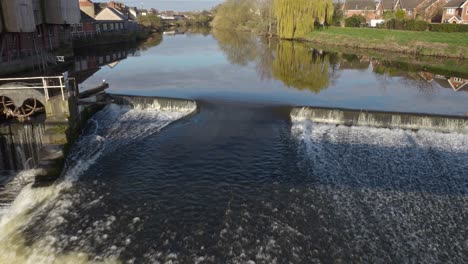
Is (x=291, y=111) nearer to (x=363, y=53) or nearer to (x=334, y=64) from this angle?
(x=334, y=64)

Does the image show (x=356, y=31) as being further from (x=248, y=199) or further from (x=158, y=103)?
(x=248, y=199)

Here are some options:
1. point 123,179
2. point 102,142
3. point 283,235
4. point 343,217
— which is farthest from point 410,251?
point 102,142

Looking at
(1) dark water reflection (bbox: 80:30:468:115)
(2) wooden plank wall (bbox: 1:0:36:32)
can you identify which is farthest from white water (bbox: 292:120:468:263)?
(2) wooden plank wall (bbox: 1:0:36:32)

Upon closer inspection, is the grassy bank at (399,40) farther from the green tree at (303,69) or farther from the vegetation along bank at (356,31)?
the green tree at (303,69)

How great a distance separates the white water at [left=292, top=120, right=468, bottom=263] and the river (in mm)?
42

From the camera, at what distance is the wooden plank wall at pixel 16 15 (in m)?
21.3

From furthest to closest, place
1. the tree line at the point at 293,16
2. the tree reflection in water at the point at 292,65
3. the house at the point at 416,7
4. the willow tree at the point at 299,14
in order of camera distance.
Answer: the house at the point at 416,7, the tree line at the point at 293,16, the willow tree at the point at 299,14, the tree reflection in water at the point at 292,65

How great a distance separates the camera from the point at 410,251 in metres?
8.63

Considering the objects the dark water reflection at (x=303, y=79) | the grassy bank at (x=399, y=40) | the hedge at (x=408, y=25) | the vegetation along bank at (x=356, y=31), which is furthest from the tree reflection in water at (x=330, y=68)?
the hedge at (x=408, y=25)

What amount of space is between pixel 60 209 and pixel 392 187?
31.6ft

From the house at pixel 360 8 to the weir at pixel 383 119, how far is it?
263 ft

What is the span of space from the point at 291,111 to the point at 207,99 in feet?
15.8

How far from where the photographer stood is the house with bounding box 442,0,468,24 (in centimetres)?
6012

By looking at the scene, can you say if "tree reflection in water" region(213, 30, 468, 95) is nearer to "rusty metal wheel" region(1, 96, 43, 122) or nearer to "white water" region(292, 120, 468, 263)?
"white water" region(292, 120, 468, 263)
